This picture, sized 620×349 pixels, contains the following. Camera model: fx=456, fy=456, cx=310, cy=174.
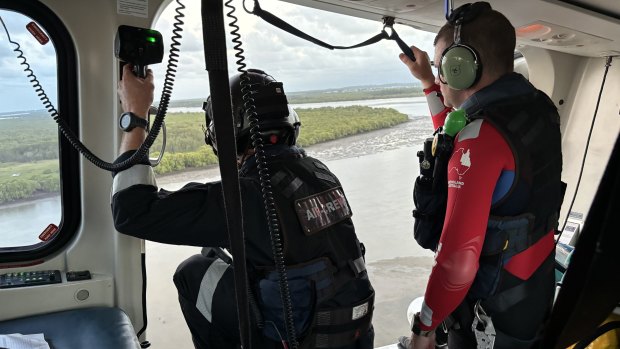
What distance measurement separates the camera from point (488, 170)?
1495mm

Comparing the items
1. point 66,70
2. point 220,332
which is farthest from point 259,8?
point 220,332

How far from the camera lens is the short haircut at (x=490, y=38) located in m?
1.67

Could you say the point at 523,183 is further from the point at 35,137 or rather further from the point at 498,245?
the point at 35,137

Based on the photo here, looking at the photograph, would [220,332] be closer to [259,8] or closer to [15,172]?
[15,172]

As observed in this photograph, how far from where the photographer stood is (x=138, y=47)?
1.57 metres

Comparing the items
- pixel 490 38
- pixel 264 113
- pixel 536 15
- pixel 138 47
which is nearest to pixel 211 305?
pixel 264 113

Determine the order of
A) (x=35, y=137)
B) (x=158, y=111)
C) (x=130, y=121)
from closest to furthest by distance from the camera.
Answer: (x=158, y=111) < (x=130, y=121) < (x=35, y=137)

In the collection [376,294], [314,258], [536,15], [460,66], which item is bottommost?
[376,294]

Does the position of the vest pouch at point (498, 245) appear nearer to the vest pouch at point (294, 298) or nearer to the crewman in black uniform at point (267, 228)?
the crewman in black uniform at point (267, 228)

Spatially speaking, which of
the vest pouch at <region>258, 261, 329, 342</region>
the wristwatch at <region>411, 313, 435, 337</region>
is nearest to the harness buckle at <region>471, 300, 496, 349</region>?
the wristwatch at <region>411, 313, 435, 337</region>

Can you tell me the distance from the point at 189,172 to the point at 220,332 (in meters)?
0.76

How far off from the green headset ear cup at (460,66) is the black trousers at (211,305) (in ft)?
3.57

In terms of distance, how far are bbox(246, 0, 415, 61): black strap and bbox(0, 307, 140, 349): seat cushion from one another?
133cm

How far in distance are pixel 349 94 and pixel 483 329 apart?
147 centimetres
